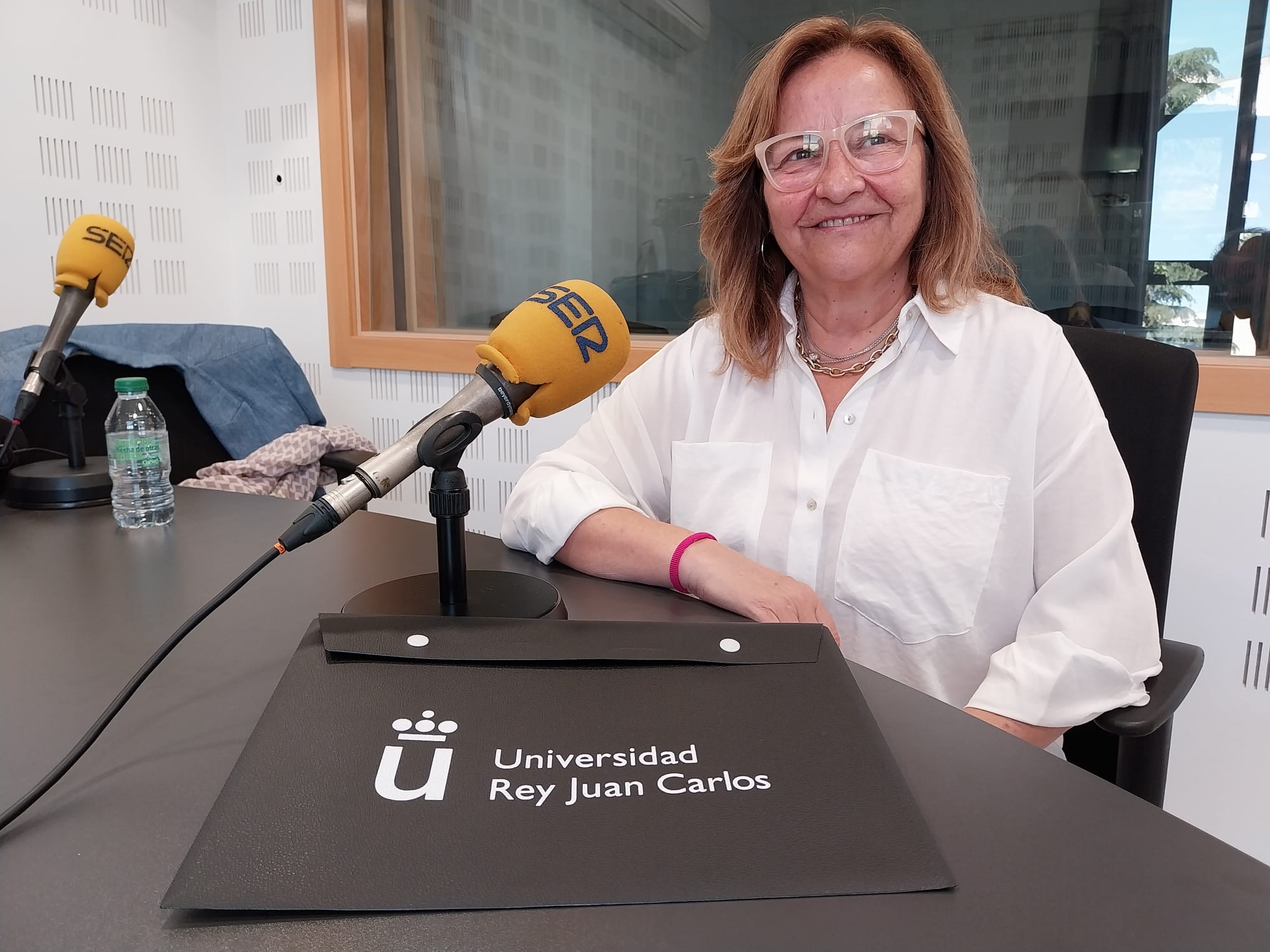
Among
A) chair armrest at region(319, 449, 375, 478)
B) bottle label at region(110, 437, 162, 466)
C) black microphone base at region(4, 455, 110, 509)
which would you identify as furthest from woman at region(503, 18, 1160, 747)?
chair armrest at region(319, 449, 375, 478)

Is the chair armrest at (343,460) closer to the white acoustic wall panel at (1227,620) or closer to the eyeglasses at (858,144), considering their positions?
the eyeglasses at (858,144)

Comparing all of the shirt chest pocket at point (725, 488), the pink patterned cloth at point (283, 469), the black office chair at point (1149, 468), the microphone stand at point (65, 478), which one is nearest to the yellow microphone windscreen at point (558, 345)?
the shirt chest pocket at point (725, 488)

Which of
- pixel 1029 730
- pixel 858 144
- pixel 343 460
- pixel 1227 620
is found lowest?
pixel 1227 620

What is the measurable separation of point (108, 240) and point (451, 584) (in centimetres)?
82

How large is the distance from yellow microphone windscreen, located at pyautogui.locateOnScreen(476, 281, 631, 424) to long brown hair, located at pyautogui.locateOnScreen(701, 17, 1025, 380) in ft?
1.57

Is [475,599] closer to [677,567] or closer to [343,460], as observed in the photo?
[677,567]

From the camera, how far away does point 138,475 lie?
117 centimetres

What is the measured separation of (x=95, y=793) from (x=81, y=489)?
0.83 m

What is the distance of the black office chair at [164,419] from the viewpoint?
1.78 meters

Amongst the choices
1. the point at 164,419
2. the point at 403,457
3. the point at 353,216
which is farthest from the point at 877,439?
the point at 353,216

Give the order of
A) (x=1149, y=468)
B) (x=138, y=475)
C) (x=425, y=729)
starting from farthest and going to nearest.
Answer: (x=138, y=475) → (x=1149, y=468) → (x=425, y=729)

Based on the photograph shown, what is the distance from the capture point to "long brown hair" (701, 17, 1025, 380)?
47.0 inches

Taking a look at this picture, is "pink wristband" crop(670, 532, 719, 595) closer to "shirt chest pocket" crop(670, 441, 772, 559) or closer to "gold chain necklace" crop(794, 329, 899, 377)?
"shirt chest pocket" crop(670, 441, 772, 559)

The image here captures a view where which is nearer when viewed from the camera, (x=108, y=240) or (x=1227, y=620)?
(x=108, y=240)
